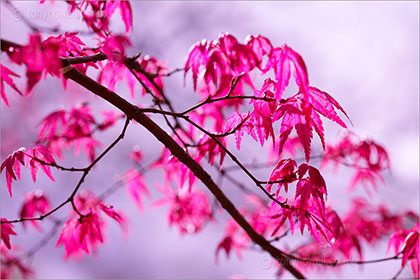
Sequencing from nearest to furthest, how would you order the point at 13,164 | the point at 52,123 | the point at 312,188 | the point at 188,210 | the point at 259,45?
the point at 312,188 < the point at 13,164 < the point at 259,45 < the point at 52,123 < the point at 188,210

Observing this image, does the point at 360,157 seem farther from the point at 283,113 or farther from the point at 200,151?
the point at 283,113

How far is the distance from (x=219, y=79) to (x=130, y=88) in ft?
1.34

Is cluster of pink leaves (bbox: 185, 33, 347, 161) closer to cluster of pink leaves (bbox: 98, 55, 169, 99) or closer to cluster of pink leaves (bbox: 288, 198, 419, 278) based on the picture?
cluster of pink leaves (bbox: 98, 55, 169, 99)

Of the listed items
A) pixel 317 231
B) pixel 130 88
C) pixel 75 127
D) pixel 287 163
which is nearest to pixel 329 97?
pixel 287 163

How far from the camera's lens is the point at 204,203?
299 centimetres

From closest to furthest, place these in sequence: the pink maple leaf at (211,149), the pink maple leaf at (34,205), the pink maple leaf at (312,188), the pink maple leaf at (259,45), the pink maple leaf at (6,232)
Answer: the pink maple leaf at (312,188) < the pink maple leaf at (6,232) < the pink maple leaf at (211,149) < the pink maple leaf at (259,45) < the pink maple leaf at (34,205)

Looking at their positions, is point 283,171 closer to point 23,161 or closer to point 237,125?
point 237,125

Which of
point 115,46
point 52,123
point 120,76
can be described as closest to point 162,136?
point 115,46

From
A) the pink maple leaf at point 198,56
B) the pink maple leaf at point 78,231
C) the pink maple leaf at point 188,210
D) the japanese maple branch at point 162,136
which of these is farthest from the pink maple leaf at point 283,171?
the pink maple leaf at point 188,210

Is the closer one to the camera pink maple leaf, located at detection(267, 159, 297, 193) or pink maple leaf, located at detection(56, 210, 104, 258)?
pink maple leaf, located at detection(267, 159, 297, 193)

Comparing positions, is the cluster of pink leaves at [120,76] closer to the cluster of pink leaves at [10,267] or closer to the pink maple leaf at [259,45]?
the pink maple leaf at [259,45]

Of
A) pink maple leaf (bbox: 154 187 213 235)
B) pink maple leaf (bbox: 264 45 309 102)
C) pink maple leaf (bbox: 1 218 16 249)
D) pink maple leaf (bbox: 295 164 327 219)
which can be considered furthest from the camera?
pink maple leaf (bbox: 154 187 213 235)

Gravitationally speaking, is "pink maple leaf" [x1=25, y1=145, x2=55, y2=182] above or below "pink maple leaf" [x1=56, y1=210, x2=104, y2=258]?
above

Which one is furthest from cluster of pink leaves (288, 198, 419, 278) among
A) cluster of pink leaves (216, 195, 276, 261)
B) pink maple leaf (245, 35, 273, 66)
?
pink maple leaf (245, 35, 273, 66)
